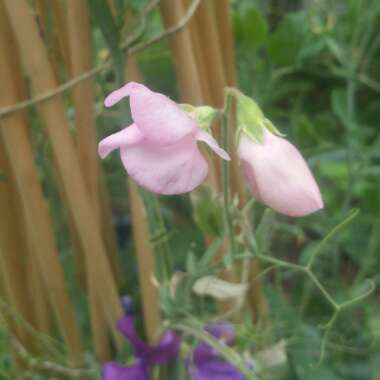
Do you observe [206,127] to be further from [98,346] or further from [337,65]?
[337,65]

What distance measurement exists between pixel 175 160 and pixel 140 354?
1.18 feet

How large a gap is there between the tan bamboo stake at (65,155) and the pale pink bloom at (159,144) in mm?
240

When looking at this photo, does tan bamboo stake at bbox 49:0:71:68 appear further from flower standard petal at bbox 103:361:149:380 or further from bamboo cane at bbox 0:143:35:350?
flower standard petal at bbox 103:361:149:380

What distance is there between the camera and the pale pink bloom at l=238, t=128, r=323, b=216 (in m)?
0.45

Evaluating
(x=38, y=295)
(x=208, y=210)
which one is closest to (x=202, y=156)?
(x=208, y=210)

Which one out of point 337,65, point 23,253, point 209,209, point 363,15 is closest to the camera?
point 209,209

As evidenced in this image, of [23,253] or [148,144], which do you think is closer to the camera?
[148,144]

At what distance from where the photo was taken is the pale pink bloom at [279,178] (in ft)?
1.49

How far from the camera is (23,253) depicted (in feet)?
2.64

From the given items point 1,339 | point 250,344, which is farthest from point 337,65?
point 1,339

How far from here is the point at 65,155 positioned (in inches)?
27.8

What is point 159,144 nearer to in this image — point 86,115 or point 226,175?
point 226,175

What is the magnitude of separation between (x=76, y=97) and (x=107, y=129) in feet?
1.09

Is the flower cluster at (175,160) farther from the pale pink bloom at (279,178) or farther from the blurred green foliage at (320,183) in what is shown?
the blurred green foliage at (320,183)
